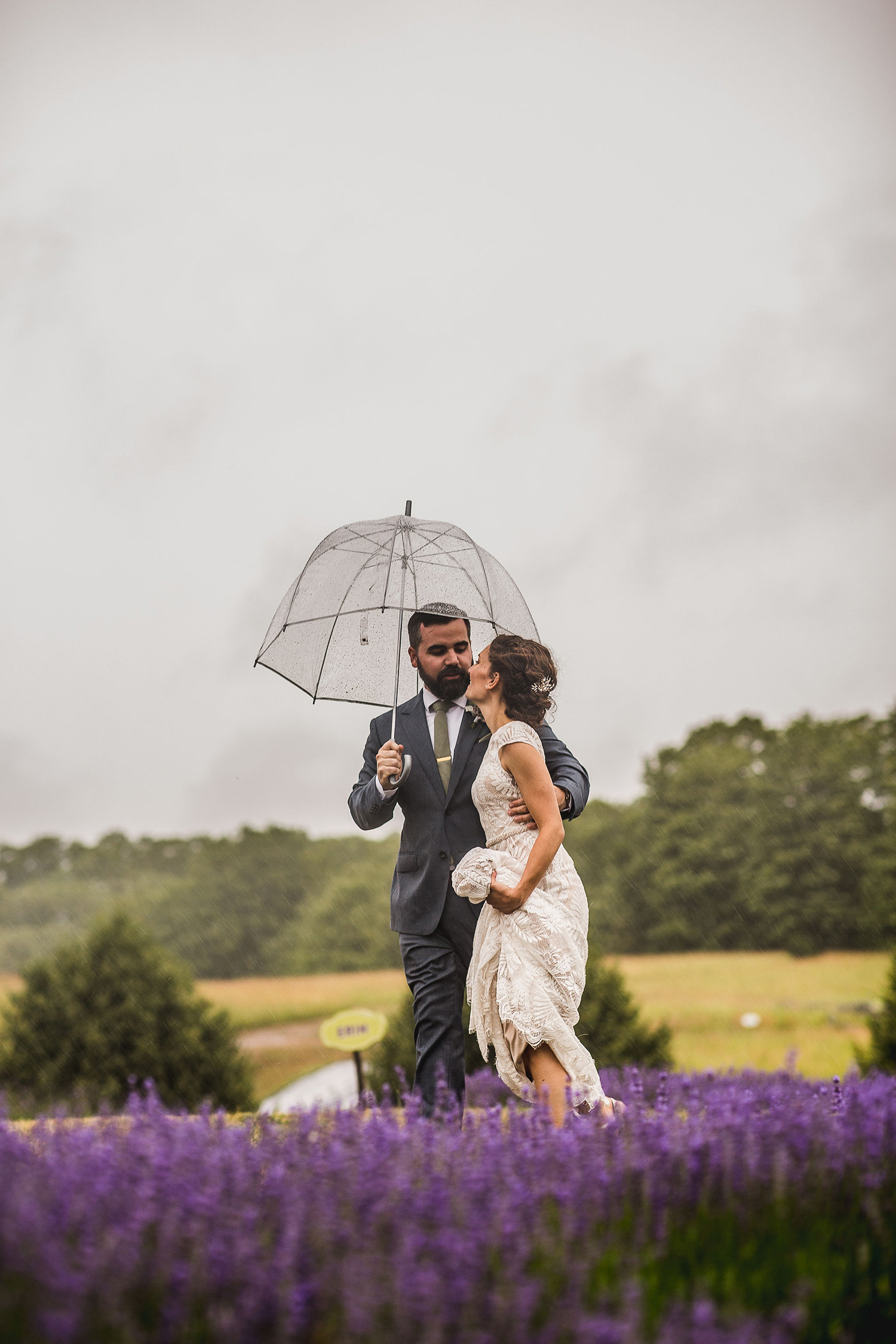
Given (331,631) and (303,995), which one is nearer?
(331,631)

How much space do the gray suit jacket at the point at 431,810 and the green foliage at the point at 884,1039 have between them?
457cm

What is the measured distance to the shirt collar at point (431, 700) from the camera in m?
4.03

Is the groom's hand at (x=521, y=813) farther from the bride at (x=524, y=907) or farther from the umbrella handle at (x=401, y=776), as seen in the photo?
the umbrella handle at (x=401, y=776)

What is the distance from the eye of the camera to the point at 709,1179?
2510 millimetres

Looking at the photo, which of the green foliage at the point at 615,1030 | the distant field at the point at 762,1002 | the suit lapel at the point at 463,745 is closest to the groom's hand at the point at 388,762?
the suit lapel at the point at 463,745

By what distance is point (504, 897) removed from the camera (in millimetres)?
3457

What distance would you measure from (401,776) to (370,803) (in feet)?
0.75

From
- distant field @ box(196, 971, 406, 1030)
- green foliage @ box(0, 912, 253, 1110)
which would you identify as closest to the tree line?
distant field @ box(196, 971, 406, 1030)

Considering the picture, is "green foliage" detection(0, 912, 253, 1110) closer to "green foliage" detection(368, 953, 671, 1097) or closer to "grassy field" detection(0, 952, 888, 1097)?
"green foliage" detection(368, 953, 671, 1097)

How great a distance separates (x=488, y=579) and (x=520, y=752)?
81 cm

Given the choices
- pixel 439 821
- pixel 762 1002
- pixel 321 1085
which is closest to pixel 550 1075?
pixel 439 821

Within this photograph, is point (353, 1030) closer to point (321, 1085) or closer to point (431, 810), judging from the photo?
point (431, 810)

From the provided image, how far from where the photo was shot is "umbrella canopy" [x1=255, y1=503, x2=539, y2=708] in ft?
12.7

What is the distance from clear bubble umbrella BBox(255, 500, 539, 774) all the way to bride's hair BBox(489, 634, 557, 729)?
8.4 inches
